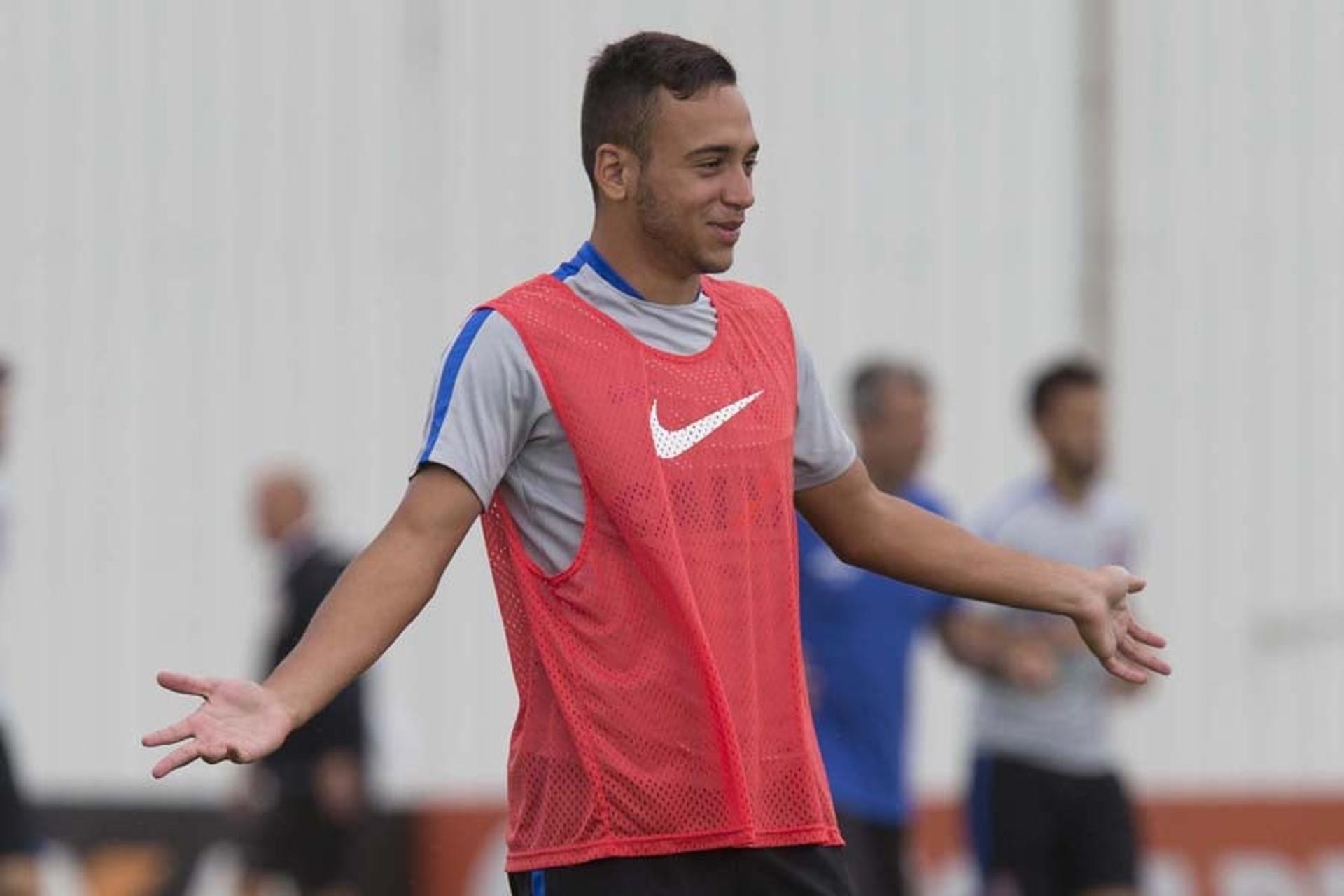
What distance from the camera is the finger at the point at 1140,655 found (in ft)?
16.6

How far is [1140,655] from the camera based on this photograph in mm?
5070

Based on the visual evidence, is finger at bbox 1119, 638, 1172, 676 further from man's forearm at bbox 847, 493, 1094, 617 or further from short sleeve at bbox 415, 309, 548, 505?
short sleeve at bbox 415, 309, 548, 505

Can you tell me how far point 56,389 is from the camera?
45.9ft

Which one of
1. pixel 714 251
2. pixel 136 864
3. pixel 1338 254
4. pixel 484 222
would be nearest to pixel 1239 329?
pixel 1338 254

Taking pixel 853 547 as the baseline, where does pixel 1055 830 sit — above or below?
below

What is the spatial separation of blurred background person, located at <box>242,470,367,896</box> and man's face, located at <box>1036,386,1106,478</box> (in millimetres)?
4090

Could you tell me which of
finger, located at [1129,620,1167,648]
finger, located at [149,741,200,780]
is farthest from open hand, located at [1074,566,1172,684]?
finger, located at [149,741,200,780]

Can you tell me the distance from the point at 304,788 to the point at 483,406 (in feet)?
29.7

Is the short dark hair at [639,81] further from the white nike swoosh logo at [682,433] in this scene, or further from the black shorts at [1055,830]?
the black shorts at [1055,830]

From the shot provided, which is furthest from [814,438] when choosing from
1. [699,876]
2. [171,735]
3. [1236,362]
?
[1236,362]

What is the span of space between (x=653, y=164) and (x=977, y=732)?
5.90 metres

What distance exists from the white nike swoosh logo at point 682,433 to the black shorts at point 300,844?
8.88 meters

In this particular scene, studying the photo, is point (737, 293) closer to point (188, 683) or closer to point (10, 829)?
point (188, 683)

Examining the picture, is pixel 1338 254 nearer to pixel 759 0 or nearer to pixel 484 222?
A: pixel 759 0
